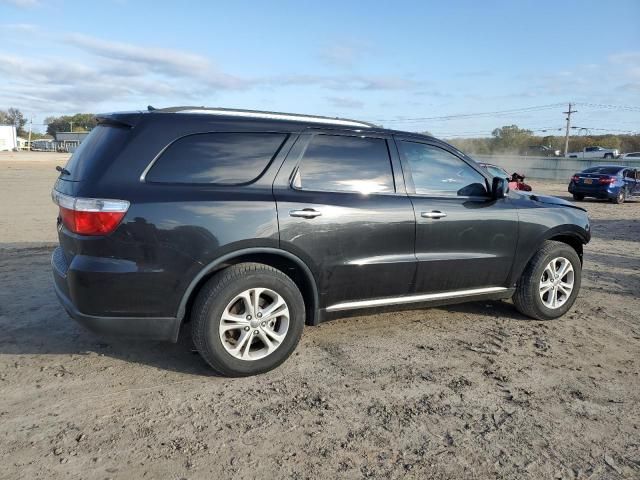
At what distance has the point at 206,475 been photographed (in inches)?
102

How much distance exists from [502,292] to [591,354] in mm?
927

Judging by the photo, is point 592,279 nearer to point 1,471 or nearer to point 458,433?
point 458,433

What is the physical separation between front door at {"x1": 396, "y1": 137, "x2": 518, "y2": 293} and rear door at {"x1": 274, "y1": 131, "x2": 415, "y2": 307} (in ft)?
0.46

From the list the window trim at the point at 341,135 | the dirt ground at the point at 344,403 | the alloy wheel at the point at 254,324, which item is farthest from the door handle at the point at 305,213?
the dirt ground at the point at 344,403

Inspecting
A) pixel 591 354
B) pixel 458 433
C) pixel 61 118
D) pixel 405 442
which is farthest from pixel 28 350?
pixel 61 118

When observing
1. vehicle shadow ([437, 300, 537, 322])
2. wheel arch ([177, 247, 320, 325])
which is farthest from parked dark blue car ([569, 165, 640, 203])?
wheel arch ([177, 247, 320, 325])

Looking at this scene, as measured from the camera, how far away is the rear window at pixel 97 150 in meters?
3.42

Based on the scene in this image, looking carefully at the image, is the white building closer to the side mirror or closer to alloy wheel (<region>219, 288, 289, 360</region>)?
alloy wheel (<region>219, 288, 289, 360</region>)

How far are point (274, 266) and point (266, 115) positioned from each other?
1166 millimetres

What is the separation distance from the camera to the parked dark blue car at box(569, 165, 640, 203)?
63.2ft

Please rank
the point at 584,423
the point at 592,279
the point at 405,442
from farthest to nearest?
the point at 592,279
the point at 584,423
the point at 405,442

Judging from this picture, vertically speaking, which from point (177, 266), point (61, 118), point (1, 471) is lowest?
point (1, 471)

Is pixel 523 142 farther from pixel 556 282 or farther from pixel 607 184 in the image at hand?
pixel 556 282

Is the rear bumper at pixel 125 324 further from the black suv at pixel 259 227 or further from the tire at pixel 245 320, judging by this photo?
the tire at pixel 245 320
